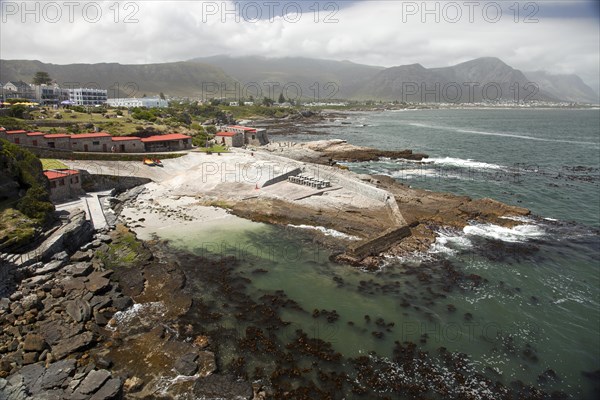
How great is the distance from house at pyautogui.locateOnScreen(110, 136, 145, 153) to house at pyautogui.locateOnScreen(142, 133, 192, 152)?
38.3 inches

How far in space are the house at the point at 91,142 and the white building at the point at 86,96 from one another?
301 ft

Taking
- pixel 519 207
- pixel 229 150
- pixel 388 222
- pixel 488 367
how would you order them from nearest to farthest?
1. pixel 488 367
2. pixel 388 222
3. pixel 519 207
4. pixel 229 150

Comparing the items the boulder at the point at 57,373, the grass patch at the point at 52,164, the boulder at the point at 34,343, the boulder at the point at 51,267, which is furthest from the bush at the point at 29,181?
the boulder at the point at 57,373

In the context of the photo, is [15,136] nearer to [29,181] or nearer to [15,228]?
[29,181]

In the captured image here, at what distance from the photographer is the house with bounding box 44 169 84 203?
38.0m

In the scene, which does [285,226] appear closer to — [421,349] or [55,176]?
[421,349]

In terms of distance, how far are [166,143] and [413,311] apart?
4796 centimetres

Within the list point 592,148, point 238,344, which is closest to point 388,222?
point 238,344

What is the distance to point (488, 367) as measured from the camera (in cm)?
1958

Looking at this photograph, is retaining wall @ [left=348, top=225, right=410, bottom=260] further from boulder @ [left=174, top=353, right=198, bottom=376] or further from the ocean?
boulder @ [left=174, top=353, right=198, bottom=376]

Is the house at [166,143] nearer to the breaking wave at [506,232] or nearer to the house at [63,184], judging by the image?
the house at [63,184]

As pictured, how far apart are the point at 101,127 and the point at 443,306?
201ft

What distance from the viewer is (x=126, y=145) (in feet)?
179

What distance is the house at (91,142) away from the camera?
5106 cm
